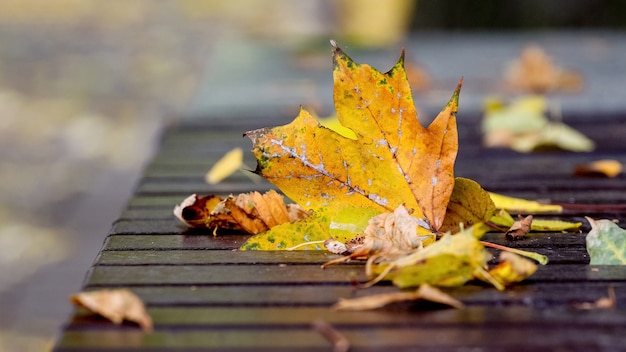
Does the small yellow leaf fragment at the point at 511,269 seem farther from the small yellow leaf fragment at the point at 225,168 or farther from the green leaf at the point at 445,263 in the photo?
the small yellow leaf fragment at the point at 225,168

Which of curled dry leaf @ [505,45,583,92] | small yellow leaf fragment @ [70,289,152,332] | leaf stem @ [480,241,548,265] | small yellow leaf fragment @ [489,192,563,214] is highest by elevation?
curled dry leaf @ [505,45,583,92]

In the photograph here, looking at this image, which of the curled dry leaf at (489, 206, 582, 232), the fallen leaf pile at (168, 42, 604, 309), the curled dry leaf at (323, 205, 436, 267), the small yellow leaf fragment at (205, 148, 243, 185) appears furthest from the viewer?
the small yellow leaf fragment at (205, 148, 243, 185)

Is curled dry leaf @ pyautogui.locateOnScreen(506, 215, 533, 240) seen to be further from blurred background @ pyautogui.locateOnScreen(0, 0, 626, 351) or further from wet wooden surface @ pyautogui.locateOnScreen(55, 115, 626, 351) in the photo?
blurred background @ pyautogui.locateOnScreen(0, 0, 626, 351)

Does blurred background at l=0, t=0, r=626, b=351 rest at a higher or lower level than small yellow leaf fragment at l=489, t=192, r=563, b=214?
higher

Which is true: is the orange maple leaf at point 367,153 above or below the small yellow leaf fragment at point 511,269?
above

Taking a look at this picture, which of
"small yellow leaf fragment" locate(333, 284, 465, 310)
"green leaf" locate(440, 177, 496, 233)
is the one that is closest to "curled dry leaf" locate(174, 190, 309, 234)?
"green leaf" locate(440, 177, 496, 233)

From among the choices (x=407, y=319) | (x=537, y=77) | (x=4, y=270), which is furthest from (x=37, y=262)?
(x=407, y=319)

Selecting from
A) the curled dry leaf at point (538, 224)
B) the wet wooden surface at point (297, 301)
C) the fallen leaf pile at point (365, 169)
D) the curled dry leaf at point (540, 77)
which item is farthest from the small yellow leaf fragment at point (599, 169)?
the curled dry leaf at point (540, 77)
